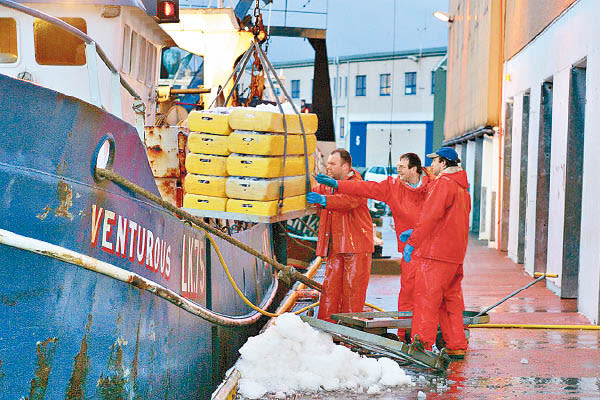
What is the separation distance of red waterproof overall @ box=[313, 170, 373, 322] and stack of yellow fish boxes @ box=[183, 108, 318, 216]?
1.28m

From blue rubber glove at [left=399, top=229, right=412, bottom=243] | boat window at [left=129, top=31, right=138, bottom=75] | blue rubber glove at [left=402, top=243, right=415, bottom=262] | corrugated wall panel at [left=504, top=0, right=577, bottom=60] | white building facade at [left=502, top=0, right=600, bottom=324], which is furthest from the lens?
corrugated wall panel at [left=504, top=0, right=577, bottom=60]

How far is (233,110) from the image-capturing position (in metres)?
6.45

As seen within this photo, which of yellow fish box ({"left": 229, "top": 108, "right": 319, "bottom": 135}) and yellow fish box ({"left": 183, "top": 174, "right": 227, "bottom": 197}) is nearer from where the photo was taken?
yellow fish box ({"left": 229, "top": 108, "right": 319, "bottom": 135})

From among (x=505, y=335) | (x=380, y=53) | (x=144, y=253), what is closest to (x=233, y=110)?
(x=144, y=253)

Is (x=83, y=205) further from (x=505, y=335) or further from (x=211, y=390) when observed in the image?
(x=505, y=335)

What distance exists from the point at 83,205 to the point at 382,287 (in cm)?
782

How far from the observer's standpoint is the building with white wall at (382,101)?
163 ft

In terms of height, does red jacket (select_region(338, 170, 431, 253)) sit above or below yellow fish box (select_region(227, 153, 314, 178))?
below

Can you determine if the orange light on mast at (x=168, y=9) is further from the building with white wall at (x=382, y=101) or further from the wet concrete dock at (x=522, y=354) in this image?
the building with white wall at (x=382, y=101)

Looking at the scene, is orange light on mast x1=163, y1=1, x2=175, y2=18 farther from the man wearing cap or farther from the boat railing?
the man wearing cap

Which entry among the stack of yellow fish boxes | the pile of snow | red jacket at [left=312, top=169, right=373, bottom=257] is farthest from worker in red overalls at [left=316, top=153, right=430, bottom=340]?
the pile of snow

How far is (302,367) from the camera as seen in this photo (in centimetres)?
612

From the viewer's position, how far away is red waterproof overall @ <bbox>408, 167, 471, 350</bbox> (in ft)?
22.3

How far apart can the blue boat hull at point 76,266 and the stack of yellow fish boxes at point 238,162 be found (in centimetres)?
55
